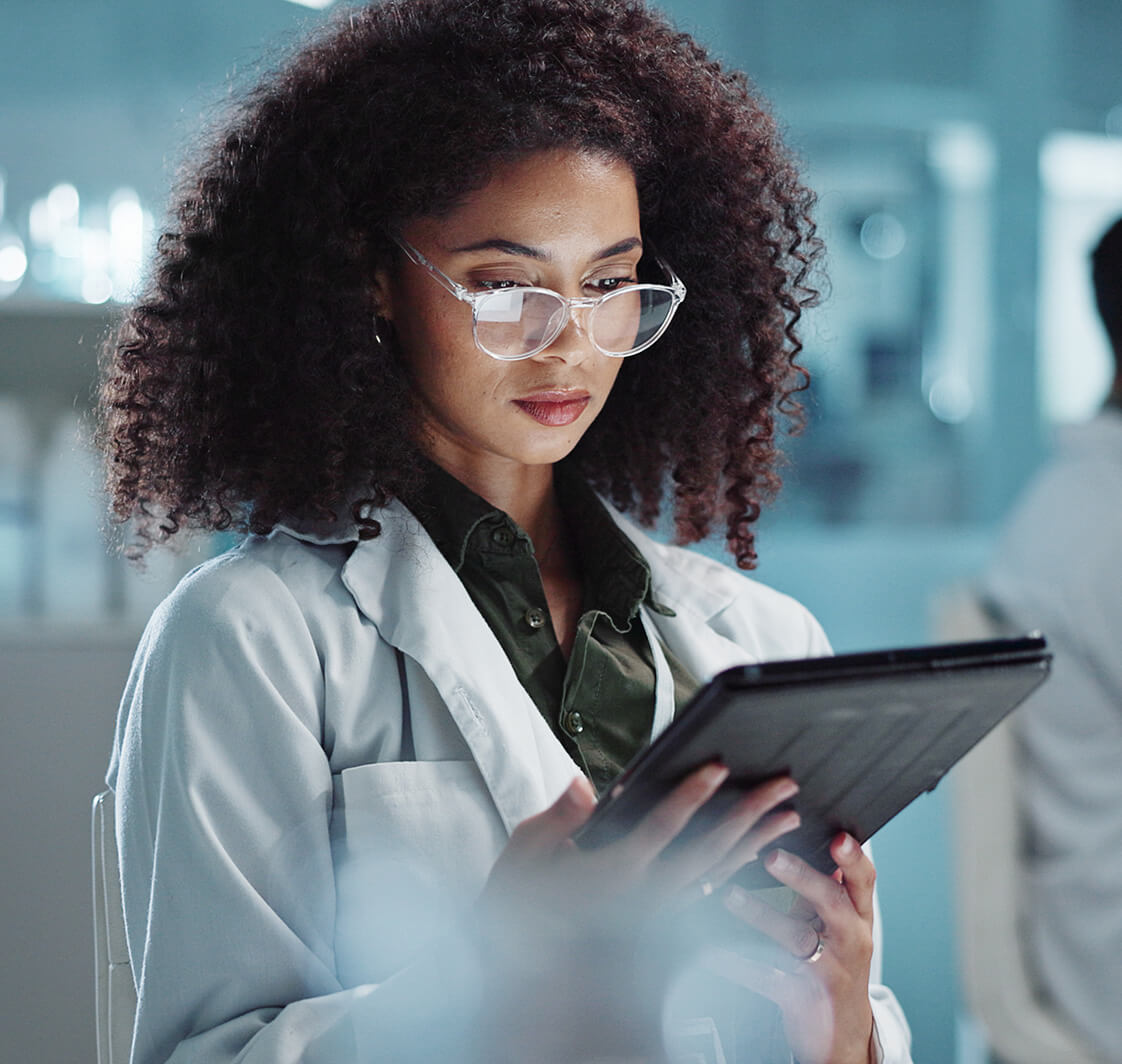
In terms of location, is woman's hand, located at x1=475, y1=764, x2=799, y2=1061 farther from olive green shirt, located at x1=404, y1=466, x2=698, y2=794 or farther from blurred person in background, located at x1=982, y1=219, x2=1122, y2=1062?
blurred person in background, located at x1=982, y1=219, x2=1122, y2=1062

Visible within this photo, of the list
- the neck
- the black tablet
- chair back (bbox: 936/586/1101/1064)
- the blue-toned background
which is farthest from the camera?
the blue-toned background

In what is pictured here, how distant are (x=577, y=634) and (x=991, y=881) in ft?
3.14

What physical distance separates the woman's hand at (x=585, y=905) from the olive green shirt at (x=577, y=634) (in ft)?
0.93

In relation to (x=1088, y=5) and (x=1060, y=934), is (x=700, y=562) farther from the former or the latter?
(x=1088, y=5)

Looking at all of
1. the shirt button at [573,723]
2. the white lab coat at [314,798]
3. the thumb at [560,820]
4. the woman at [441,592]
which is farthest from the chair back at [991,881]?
the thumb at [560,820]

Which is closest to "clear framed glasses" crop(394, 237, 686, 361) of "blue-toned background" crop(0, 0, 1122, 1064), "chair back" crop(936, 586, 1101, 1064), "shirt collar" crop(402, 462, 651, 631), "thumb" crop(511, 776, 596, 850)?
"shirt collar" crop(402, 462, 651, 631)

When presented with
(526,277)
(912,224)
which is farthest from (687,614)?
(912,224)

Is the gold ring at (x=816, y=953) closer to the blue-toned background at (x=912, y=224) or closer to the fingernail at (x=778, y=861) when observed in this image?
the fingernail at (x=778, y=861)

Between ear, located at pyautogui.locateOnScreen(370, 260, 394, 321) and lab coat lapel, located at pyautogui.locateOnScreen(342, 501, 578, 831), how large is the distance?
21 cm

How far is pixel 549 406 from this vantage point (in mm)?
1198

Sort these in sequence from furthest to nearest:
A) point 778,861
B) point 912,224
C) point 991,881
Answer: point 912,224
point 991,881
point 778,861

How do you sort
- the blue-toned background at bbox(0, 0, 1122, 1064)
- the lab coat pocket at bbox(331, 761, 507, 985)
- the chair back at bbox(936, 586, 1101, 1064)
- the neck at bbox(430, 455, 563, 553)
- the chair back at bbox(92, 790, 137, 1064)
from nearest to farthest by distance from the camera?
the lab coat pocket at bbox(331, 761, 507, 985), the chair back at bbox(92, 790, 137, 1064), the neck at bbox(430, 455, 563, 553), the chair back at bbox(936, 586, 1101, 1064), the blue-toned background at bbox(0, 0, 1122, 1064)

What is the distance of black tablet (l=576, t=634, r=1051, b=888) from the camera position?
0.78 m

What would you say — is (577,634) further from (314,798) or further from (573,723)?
(314,798)
